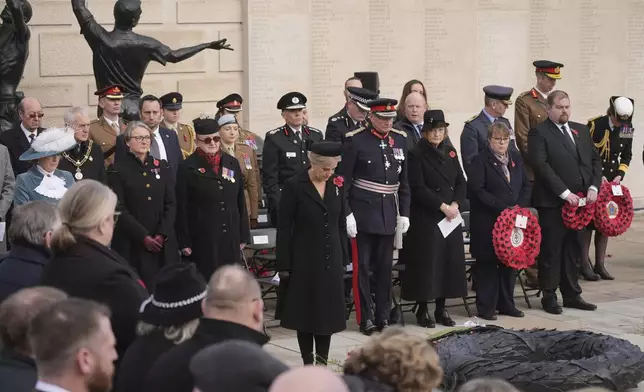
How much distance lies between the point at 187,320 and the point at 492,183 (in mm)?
6566

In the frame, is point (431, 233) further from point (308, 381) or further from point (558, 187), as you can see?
point (308, 381)

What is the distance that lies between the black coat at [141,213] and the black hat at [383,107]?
1.91 meters

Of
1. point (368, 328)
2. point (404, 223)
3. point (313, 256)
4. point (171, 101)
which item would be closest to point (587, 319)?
point (404, 223)

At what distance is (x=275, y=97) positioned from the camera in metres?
16.2

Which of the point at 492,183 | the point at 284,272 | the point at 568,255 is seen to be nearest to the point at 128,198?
the point at 284,272

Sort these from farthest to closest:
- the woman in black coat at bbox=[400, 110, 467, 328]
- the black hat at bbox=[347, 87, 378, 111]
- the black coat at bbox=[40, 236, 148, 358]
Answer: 1. the black hat at bbox=[347, 87, 378, 111]
2. the woman in black coat at bbox=[400, 110, 467, 328]
3. the black coat at bbox=[40, 236, 148, 358]

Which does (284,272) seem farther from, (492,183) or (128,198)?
(492,183)

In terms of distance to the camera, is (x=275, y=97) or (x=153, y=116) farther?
(x=275, y=97)

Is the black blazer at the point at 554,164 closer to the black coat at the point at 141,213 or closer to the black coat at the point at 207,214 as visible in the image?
the black coat at the point at 207,214

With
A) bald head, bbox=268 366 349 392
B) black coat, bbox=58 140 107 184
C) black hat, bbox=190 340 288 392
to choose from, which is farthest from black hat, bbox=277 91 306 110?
bald head, bbox=268 366 349 392

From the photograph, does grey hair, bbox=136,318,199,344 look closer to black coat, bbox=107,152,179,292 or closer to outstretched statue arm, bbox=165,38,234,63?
black coat, bbox=107,152,179,292

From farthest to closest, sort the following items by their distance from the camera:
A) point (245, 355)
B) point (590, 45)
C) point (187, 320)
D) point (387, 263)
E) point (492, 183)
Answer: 1. point (590, 45)
2. point (492, 183)
3. point (387, 263)
4. point (187, 320)
5. point (245, 355)

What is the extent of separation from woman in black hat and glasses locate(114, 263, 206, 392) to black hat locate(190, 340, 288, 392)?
1.04 m

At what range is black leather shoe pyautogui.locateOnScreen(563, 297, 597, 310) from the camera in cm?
1157
